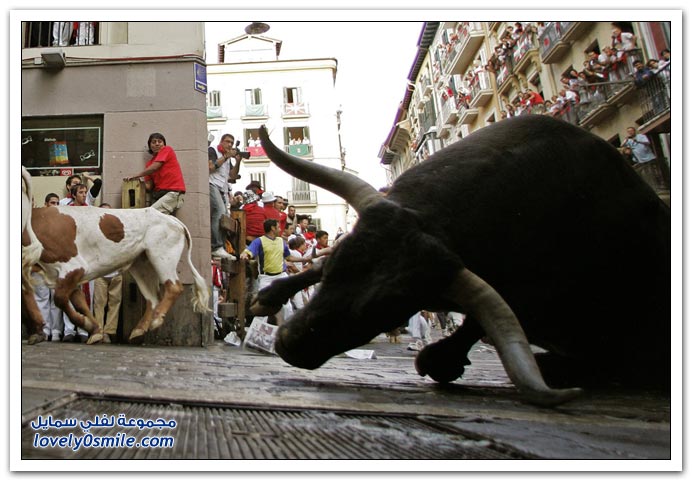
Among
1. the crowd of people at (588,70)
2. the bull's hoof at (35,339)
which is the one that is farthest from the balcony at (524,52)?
the bull's hoof at (35,339)

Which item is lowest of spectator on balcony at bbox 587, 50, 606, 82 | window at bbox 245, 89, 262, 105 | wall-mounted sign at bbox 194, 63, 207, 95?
wall-mounted sign at bbox 194, 63, 207, 95

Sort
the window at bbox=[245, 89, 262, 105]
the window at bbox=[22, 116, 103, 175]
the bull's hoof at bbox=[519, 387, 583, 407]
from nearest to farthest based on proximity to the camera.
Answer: the bull's hoof at bbox=[519, 387, 583, 407] < the window at bbox=[22, 116, 103, 175] < the window at bbox=[245, 89, 262, 105]

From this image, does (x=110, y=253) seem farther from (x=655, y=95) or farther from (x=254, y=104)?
(x=254, y=104)

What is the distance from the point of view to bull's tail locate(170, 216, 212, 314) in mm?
5977

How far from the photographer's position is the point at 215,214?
273 inches

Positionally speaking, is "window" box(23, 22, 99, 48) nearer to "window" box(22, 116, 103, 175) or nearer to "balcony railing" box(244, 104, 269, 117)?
"window" box(22, 116, 103, 175)

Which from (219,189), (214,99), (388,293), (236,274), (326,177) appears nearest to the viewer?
(388,293)

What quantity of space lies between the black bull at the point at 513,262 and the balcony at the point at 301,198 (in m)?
10.8

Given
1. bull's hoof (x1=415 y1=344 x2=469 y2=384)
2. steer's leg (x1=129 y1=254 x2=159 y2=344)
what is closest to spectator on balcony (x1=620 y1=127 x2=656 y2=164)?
bull's hoof (x1=415 y1=344 x2=469 y2=384)

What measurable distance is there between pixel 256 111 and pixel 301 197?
261 cm

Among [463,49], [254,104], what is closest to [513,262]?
[254,104]

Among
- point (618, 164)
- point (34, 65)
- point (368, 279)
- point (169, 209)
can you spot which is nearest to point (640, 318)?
point (618, 164)

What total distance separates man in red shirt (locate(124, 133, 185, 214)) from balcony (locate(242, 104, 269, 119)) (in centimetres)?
644

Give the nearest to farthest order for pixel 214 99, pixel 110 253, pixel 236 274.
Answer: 1. pixel 110 253
2. pixel 236 274
3. pixel 214 99
